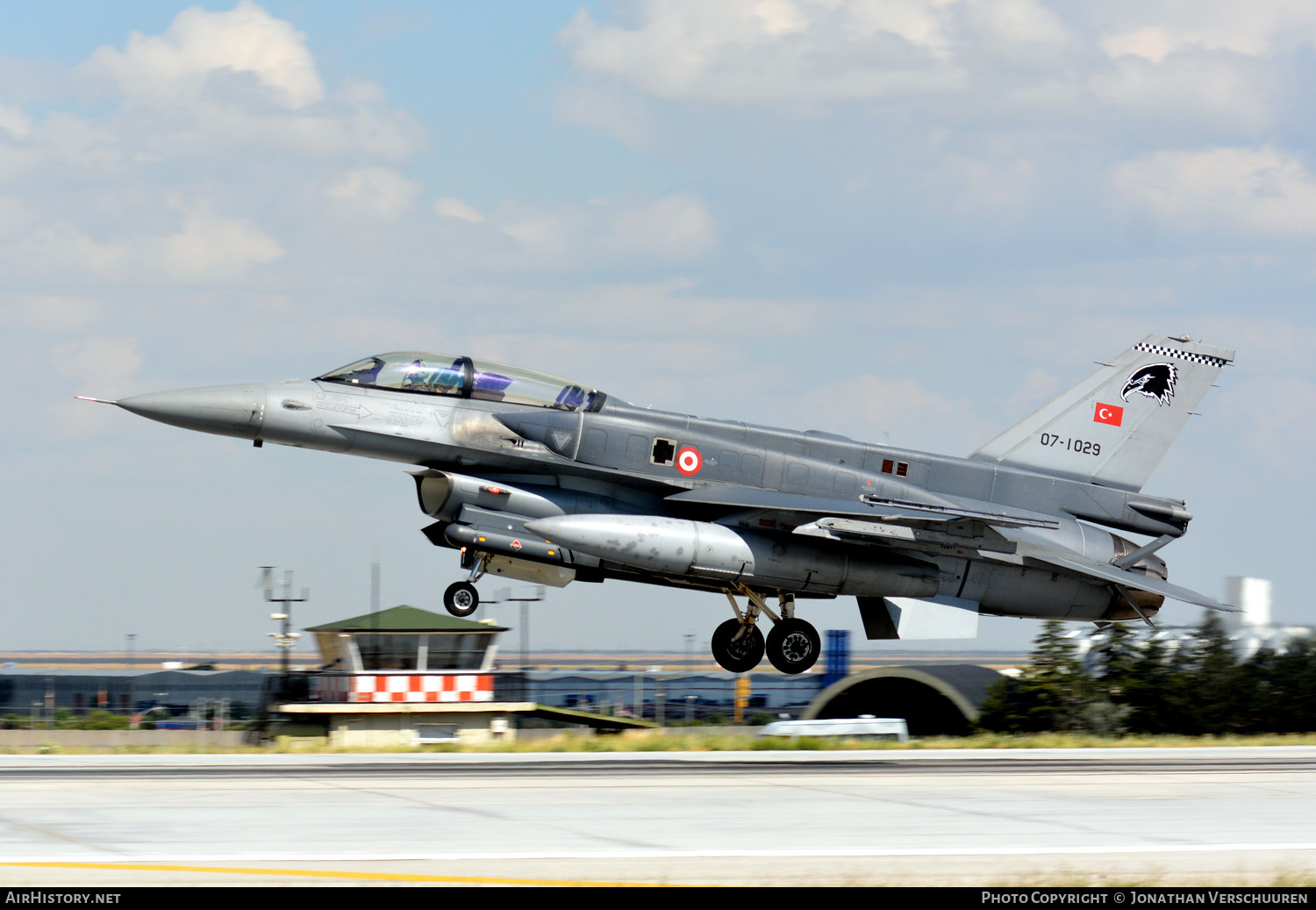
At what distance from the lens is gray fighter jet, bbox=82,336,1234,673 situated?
22062 mm

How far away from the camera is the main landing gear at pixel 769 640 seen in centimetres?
2431

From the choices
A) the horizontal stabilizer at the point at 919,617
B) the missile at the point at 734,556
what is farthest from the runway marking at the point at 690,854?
the horizontal stabilizer at the point at 919,617

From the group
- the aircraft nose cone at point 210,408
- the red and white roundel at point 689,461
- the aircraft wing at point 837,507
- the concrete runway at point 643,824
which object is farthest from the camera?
the red and white roundel at point 689,461

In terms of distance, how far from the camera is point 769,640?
24406 mm

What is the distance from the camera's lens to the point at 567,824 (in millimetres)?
17250

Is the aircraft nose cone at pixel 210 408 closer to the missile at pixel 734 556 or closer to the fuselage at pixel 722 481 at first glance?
the fuselage at pixel 722 481

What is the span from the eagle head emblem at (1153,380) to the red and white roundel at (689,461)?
8.89 m

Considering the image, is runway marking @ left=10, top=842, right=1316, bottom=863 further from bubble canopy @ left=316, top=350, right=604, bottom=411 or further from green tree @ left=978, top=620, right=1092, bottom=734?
green tree @ left=978, top=620, right=1092, bottom=734

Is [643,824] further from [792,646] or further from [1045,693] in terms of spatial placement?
[1045,693]

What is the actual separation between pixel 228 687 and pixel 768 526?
87.5 metres

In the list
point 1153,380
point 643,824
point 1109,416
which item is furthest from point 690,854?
point 1153,380

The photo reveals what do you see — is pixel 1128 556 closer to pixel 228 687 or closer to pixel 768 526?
pixel 768 526
